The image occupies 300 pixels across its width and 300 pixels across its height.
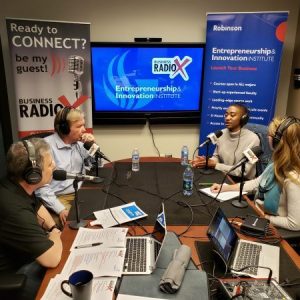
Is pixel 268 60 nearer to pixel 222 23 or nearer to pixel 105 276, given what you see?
pixel 222 23

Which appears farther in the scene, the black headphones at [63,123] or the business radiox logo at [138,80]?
the business radiox logo at [138,80]

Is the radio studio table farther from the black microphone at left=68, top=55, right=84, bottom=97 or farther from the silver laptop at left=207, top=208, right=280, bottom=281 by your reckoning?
the black microphone at left=68, top=55, right=84, bottom=97

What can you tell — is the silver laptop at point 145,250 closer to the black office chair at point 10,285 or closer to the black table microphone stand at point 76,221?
the black table microphone stand at point 76,221

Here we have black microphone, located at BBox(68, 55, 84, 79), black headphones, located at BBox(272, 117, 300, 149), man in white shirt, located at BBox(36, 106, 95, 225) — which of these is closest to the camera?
black headphones, located at BBox(272, 117, 300, 149)

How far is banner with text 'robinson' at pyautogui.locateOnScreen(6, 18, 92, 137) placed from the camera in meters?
3.37

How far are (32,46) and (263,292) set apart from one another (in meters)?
3.30

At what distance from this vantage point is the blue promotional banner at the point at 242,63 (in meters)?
3.57

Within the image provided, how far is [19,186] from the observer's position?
1.56 m

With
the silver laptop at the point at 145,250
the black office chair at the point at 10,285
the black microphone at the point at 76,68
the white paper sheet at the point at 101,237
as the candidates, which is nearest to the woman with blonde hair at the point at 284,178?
the silver laptop at the point at 145,250

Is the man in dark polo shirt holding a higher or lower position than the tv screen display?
lower

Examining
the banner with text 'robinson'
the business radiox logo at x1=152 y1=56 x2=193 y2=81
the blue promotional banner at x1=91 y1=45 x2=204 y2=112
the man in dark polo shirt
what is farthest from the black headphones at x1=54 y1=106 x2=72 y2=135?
the business radiox logo at x1=152 y1=56 x2=193 y2=81

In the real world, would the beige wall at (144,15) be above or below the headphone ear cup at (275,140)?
above

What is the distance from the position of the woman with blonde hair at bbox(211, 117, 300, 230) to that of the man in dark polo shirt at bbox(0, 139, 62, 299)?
136 centimetres

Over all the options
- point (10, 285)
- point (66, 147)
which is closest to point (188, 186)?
point (66, 147)
